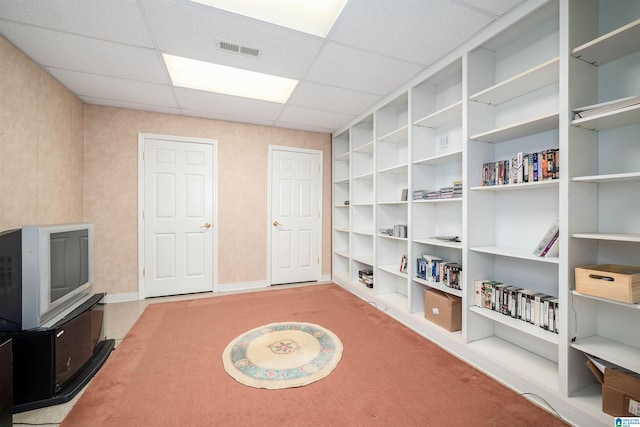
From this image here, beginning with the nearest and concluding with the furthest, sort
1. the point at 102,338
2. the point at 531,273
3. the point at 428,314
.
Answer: the point at 531,273
the point at 102,338
the point at 428,314

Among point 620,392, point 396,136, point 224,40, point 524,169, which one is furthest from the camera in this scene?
point 396,136

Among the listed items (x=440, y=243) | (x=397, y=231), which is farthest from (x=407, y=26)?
(x=397, y=231)

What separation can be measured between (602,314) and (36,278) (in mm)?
3402

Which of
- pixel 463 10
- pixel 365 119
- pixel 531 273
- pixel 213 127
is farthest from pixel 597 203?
pixel 213 127

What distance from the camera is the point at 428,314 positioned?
8.51 ft

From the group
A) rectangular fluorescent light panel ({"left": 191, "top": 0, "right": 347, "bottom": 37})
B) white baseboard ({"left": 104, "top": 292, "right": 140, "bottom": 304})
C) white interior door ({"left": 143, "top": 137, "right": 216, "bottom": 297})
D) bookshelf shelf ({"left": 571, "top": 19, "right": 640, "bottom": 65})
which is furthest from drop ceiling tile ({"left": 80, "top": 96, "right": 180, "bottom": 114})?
bookshelf shelf ({"left": 571, "top": 19, "right": 640, "bottom": 65})

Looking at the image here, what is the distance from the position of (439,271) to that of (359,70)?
2.07 m

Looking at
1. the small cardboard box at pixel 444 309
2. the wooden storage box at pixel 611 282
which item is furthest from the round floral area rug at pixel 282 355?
the wooden storage box at pixel 611 282

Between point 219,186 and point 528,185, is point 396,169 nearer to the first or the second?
point 528,185

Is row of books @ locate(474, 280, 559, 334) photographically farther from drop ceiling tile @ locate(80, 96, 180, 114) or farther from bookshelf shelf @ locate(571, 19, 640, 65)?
drop ceiling tile @ locate(80, 96, 180, 114)

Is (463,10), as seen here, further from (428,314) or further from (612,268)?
(428,314)

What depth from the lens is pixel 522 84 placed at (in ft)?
6.29

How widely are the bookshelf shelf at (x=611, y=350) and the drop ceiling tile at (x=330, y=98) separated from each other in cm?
282

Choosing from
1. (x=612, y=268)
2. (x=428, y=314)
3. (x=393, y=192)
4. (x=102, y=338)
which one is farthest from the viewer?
(x=393, y=192)
